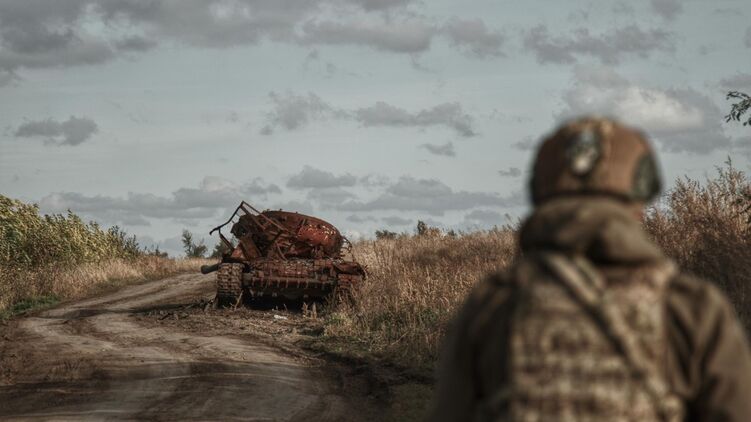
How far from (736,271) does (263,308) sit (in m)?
14.0

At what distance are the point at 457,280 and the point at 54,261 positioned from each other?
18.6 metres

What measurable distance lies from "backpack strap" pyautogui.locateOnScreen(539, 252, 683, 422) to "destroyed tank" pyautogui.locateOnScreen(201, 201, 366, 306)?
20077 millimetres

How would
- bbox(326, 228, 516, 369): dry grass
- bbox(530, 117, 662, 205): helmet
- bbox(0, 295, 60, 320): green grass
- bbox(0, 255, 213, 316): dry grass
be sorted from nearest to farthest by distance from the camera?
bbox(530, 117, 662, 205): helmet
bbox(326, 228, 516, 369): dry grass
bbox(0, 295, 60, 320): green grass
bbox(0, 255, 213, 316): dry grass

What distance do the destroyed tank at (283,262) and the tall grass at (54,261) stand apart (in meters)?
5.26

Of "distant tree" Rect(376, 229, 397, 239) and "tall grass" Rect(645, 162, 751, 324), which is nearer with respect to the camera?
"tall grass" Rect(645, 162, 751, 324)

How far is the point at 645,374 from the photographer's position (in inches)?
96.7

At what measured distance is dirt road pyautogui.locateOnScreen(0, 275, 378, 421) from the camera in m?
11.8

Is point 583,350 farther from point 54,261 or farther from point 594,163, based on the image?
point 54,261

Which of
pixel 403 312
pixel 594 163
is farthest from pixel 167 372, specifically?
pixel 594 163

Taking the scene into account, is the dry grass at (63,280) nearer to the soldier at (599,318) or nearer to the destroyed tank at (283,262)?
the destroyed tank at (283,262)

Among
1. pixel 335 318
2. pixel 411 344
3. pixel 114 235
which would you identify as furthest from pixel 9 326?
pixel 114 235

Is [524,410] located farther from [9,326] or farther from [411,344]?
[9,326]

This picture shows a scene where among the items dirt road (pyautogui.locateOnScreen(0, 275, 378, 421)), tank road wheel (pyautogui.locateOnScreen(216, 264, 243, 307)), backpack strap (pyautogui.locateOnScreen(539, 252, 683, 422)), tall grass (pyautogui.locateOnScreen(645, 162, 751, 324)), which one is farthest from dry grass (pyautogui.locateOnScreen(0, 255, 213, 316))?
backpack strap (pyautogui.locateOnScreen(539, 252, 683, 422))

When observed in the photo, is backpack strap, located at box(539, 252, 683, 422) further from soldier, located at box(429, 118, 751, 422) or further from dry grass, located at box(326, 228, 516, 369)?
dry grass, located at box(326, 228, 516, 369)
